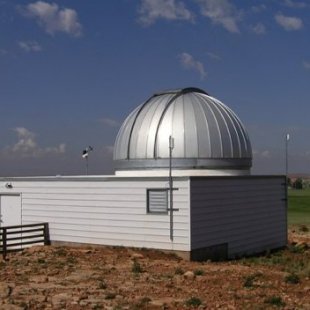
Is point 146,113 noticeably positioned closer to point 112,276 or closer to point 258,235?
point 258,235

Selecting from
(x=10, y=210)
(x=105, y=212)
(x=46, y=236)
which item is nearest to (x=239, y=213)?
(x=105, y=212)

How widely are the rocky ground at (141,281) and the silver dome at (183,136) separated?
3.48m

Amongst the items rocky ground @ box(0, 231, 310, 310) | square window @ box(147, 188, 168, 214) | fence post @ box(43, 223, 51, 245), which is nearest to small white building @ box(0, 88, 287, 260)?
square window @ box(147, 188, 168, 214)

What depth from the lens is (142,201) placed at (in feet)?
63.5

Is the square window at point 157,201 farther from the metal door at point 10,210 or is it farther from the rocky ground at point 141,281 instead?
the metal door at point 10,210

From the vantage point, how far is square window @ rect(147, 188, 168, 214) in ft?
62.2

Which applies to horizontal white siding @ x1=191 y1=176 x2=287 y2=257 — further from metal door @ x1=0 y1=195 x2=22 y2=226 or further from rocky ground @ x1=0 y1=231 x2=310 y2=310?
metal door @ x1=0 y1=195 x2=22 y2=226

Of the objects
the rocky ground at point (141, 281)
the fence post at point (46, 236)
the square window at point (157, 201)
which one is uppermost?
the square window at point (157, 201)

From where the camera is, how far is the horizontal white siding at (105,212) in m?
18.7

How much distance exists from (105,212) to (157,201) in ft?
6.55

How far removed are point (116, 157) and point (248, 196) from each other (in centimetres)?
507

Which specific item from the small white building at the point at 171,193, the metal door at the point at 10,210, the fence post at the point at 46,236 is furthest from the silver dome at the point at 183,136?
the metal door at the point at 10,210

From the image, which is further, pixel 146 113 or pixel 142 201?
pixel 146 113

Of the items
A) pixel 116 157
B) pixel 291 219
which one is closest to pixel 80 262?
pixel 116 157
